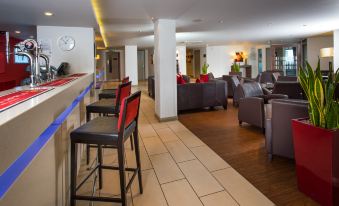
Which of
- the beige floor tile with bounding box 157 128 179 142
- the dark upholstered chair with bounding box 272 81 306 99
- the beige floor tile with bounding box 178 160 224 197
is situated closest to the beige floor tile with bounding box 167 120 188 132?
the beige floor tile with bounding box 157 128 179 142

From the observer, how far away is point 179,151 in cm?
329

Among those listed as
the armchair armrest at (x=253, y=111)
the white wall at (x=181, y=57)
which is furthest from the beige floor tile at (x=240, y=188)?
the white wall at (x=181, y=57)

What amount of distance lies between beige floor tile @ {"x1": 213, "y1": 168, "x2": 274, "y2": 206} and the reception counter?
1.52 metres

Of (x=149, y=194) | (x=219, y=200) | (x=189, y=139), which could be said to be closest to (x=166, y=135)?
(x=189, y=139)

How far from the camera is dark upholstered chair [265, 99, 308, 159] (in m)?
2.52

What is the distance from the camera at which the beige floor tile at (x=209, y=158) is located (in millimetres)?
2758

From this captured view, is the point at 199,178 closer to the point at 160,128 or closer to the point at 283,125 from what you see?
the point at 283,125

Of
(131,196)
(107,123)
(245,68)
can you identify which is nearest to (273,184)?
(131,196)

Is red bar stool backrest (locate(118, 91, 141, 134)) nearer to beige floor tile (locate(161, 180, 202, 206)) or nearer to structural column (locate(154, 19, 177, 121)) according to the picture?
beige floor tile (locate(161, 180, 202, 206))

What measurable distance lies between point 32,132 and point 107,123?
832 mm

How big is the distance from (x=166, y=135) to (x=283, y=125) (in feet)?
6.59

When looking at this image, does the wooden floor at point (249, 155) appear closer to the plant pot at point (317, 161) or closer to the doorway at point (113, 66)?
the plant pot at point (317, 161)

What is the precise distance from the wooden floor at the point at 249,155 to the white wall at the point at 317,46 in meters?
7.64

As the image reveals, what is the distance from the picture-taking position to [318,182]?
1.96 meters
